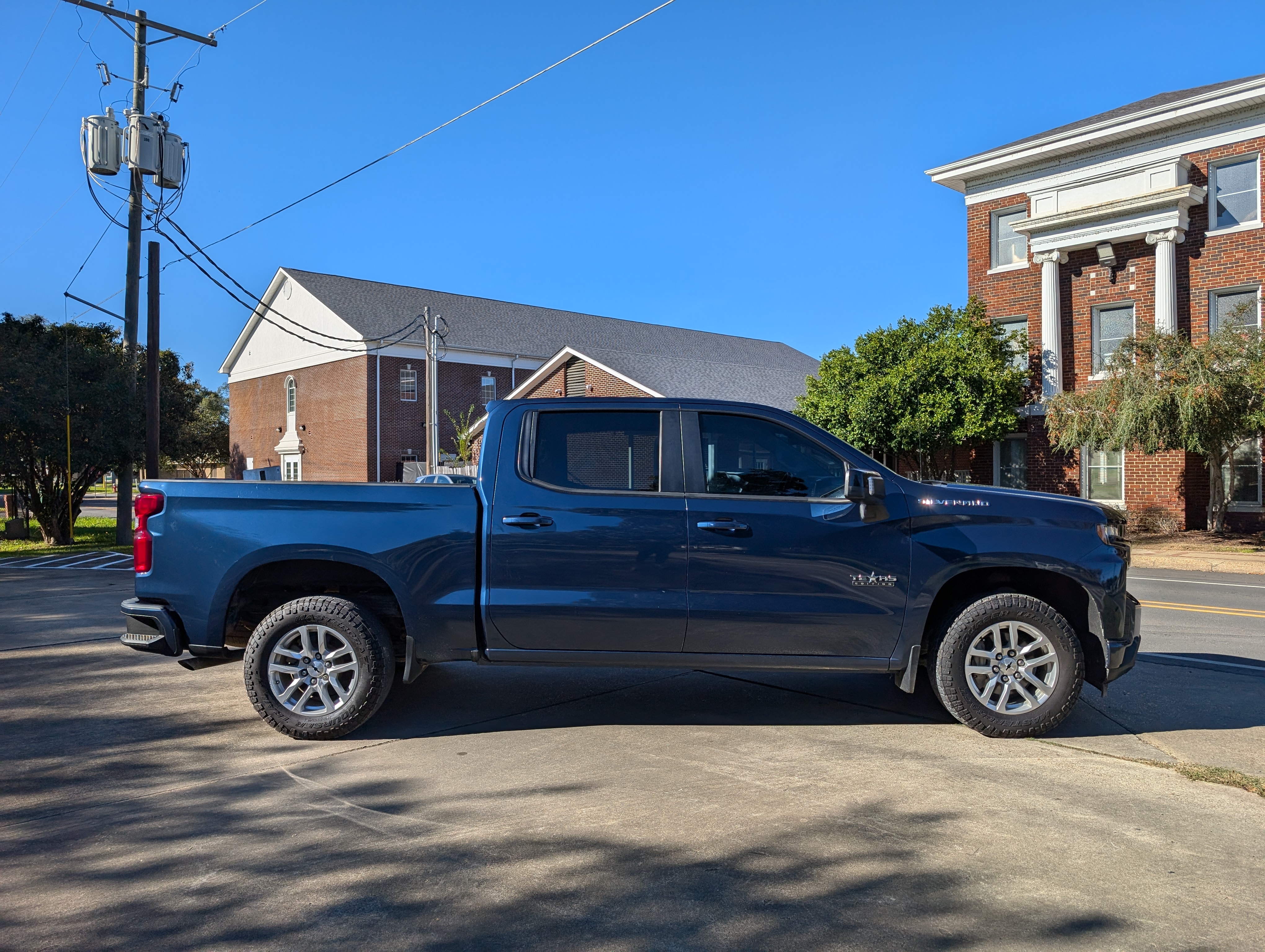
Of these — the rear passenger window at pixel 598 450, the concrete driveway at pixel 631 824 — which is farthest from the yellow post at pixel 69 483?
the rear passenger window at pixel 598 450

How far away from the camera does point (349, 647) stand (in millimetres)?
5336

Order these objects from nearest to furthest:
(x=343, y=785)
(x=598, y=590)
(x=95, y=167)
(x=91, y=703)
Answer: (x=343, y=785), (x=598, y=590), (x=91, y=703), (x=95, y=167)

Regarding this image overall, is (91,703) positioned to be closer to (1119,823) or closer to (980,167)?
(1119,823)

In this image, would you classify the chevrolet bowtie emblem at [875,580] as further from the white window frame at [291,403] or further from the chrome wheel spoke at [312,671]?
the white window frame at [291,403]

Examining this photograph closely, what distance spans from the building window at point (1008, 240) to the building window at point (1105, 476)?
568 centimetres

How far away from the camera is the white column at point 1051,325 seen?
80.1 ft

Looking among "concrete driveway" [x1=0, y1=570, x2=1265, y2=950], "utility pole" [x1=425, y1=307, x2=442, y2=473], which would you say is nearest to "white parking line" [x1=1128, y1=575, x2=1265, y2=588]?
"concrete driveway" [x1=0, y1=570, x2=1265, y2=950]

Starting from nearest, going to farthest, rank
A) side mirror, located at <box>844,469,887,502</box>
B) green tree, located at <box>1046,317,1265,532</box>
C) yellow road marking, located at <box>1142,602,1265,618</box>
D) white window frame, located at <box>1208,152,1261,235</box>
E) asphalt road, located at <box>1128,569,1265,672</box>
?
side mirror, located at <box>844,469,887,502</box> → asphalt road, located at <box>1128,569,1265,672</box> → yellow road marking, located at <box>1142,602,1265,618</box> → green tree, located at <box>1046,317,1265,532</box> → white window frame, located at <box>1208,152,1261,235</box>

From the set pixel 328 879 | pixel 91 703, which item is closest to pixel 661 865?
pixel 328 879

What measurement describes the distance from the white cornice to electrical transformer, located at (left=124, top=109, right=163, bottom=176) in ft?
65.8

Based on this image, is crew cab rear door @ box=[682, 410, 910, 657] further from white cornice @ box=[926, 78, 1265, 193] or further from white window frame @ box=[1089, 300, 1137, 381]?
white cornice @ box=[926, 78, 1265, 193]

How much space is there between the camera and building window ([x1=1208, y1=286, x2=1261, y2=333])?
70.9 feet

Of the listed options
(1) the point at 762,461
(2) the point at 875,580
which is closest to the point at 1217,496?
(2) the point at 875,580

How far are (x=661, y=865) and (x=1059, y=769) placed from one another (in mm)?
2412
